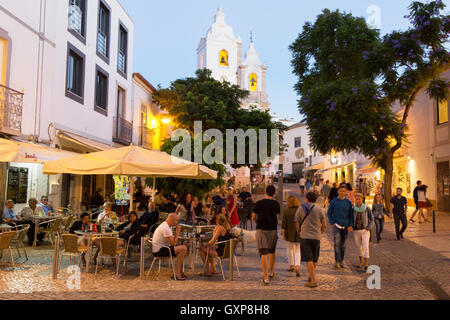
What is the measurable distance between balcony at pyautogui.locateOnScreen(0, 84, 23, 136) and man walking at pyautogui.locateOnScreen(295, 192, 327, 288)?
9.16 meters

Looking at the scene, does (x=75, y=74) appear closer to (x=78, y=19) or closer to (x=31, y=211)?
(x=78, y=19)

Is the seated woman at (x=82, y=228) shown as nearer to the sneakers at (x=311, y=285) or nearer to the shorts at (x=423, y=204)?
the sneakers at (x=311, y=285)

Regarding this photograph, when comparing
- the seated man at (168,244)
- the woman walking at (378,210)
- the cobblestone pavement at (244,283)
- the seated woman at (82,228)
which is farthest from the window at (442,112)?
the seated woman at (82,228)

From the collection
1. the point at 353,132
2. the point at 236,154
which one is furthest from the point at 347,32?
the point at 236,154

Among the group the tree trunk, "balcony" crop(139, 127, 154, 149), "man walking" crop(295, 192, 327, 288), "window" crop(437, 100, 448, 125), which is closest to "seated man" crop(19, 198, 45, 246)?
"man walking" crop(295, 192, 327, 288)

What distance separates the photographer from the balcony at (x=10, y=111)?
38.9ft

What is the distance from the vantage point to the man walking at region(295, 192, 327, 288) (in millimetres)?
6836

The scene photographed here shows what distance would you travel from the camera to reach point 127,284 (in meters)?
6.91

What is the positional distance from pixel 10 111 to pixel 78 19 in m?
6.34

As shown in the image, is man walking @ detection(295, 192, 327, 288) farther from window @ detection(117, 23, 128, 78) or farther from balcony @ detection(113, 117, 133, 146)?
window @ detection(117, 23, 128, 78)

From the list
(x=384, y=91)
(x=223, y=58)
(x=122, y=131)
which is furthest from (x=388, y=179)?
(x=223, y=58)

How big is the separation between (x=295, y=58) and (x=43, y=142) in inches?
597
